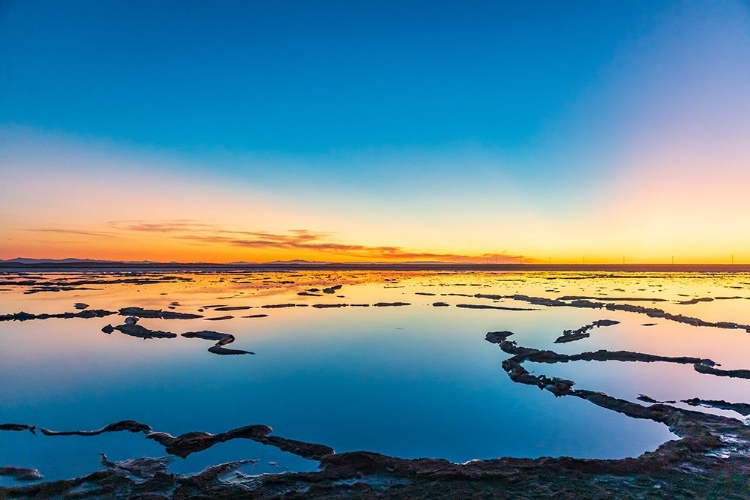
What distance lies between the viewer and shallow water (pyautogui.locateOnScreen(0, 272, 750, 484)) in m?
7.26

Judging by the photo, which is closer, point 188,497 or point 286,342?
point 188,497

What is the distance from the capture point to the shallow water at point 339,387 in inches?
286

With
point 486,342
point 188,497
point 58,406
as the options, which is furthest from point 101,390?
point 486,342

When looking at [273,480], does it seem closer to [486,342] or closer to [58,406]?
[58,406]

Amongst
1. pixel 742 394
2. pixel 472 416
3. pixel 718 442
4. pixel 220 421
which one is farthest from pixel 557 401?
pixel 220 421

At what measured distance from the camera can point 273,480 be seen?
19.6ft

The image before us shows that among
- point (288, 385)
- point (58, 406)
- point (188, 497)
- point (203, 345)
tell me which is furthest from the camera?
point (203, 345)

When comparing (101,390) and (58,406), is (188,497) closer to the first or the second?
(58,406)

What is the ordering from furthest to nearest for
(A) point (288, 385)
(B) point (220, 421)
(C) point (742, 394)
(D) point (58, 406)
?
(A) point (288, 385), (C) point (742, 394), (D) point (58, 406), (B) point (220, 421)

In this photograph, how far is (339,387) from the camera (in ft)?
34.6

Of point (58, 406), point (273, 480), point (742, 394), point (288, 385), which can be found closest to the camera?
point (273, 480)

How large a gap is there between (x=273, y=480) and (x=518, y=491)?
3.18m

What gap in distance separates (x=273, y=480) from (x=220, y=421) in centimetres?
280

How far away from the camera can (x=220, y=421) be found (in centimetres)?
833
